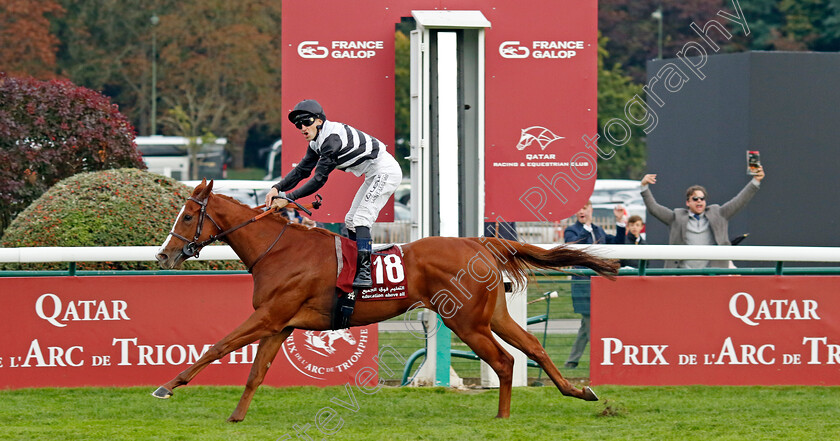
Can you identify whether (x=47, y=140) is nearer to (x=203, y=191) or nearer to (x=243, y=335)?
(x=203, y=191)

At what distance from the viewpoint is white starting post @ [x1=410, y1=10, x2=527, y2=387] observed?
7.14 metres

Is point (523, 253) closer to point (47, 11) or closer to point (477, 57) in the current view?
point (477, 57)

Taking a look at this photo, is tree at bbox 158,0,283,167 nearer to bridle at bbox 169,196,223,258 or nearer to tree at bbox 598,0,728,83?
tree at bbox 598,0,728,83

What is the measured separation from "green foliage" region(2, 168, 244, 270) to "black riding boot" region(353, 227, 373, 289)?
64.1 inches

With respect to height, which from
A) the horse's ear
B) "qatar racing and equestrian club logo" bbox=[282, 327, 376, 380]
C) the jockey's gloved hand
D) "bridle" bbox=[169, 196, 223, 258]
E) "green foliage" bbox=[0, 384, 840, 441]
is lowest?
"green foliage" bbox=[0, 384, 840, 441]

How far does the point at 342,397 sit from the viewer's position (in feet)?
22.8

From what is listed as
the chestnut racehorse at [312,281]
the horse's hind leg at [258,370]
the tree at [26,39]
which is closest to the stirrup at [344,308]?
the chestnut racehorse at [312,281]

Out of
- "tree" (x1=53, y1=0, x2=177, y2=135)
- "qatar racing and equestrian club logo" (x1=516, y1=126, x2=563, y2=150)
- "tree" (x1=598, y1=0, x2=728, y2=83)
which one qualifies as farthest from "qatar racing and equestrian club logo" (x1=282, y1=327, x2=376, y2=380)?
"tree" (x1=598, y1=0, x2=728, y2=83)

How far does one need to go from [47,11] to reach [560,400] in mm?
29094

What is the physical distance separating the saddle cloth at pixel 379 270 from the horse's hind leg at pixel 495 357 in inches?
15.6

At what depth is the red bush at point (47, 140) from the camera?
8.73m

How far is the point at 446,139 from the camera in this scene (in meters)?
7.14

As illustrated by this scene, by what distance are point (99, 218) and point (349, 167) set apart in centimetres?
196

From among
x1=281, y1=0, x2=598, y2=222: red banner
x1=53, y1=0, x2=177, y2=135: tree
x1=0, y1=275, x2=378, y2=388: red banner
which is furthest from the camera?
x1=53, y1=0, x2=177, y2=135: tree
